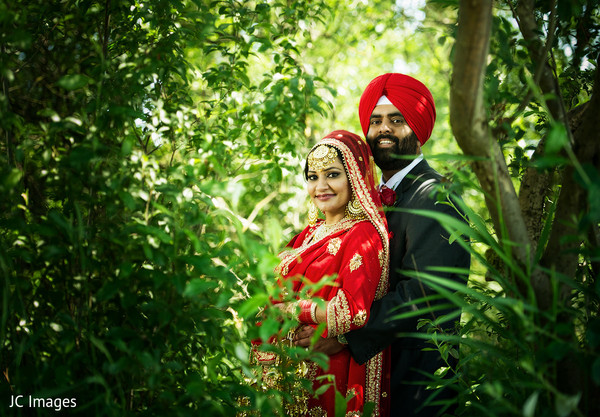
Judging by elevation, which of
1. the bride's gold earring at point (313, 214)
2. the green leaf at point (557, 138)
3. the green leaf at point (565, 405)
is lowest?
the green leaf at point (565, 405)

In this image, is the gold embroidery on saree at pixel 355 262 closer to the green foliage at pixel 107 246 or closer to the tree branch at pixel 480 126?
the green foliage at pixel 107 246

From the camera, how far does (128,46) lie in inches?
85.0

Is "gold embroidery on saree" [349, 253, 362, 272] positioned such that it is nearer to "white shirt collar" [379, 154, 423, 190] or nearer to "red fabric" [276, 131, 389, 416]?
"red fabric" [276, 131, 389, 416]

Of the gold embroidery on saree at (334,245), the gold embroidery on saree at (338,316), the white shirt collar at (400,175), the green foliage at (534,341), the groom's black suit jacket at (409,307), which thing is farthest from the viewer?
the white shirt collar at (400,175)

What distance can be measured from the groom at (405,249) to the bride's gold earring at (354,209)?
28cm

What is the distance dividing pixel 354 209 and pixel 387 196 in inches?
13.2

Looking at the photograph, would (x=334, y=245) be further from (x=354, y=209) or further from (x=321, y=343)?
(x=321, y=343)

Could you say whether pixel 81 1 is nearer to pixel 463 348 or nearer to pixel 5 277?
pixel 5 277

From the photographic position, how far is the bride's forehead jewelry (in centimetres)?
251

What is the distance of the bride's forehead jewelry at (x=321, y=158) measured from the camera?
2.51 meters

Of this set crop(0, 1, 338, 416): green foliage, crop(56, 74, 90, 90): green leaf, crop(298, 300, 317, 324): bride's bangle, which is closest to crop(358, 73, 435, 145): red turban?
crop(0, 1, 338, 416): green foliage

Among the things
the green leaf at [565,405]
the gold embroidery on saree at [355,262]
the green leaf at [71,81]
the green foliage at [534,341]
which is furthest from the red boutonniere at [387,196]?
the green leaf at [71,81]

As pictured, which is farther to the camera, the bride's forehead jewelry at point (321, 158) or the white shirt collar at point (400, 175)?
the white shirt collar at point (400, 175)

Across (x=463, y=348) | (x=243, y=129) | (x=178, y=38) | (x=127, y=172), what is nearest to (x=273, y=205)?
(x=243, y=129)
